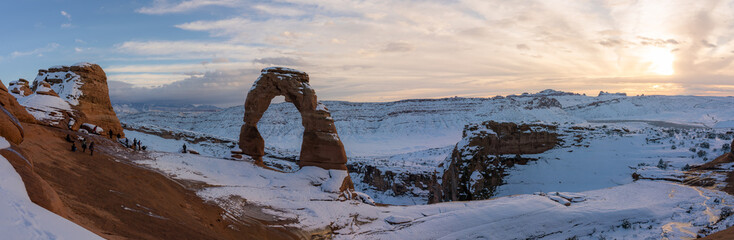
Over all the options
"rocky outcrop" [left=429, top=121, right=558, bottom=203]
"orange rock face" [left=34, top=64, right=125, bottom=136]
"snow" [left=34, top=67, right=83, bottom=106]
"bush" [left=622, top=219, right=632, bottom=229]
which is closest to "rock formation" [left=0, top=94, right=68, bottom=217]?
"orange rock face" [left=34, top=64, right=125, bottom=136]

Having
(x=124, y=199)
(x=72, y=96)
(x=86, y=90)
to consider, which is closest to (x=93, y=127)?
(x=72, y=96)

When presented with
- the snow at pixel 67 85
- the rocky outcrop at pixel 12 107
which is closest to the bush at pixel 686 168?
the rocky outcrop at pixel 12 107

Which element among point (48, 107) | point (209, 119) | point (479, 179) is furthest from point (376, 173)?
point (209, 119)

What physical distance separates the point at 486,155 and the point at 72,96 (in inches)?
1180

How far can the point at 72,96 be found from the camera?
22.4m

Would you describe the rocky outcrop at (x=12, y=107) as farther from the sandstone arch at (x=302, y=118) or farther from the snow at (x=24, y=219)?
the sandstone arch at (x=302, y=118)

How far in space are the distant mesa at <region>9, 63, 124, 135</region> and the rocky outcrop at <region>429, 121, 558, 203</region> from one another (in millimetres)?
24818

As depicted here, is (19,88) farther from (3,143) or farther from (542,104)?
(542,104)

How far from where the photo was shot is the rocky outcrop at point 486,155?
3209 centimetres

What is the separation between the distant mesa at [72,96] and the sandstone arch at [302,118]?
8.08 metres

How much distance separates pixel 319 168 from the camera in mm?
24016

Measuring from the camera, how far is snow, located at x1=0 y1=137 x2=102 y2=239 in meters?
5.93

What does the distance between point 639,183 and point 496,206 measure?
12.6 meters

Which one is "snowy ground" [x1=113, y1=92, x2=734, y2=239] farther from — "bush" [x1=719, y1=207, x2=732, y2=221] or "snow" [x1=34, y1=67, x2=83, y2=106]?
"snow" [x1=34, y1=67, x2=83, y2=106]
